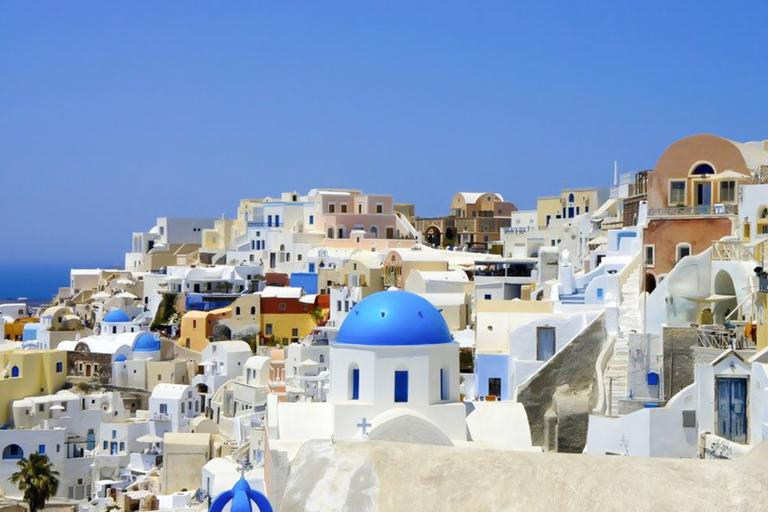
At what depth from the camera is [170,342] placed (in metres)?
46.5

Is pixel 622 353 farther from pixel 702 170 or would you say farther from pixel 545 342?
pixel 702 170

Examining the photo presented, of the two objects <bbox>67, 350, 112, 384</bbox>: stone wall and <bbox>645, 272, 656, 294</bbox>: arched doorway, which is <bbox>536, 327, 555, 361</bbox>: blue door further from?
<bbox>67, 350, 112, 384</bbox>: stone wall

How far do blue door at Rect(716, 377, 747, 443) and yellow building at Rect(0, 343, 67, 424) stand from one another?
94.6 ft

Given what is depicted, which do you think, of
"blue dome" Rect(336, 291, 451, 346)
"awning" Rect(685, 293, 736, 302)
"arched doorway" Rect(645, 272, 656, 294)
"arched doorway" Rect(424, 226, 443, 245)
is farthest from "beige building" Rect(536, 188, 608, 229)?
"blue dome" Rect(336, 291, 451, 346)

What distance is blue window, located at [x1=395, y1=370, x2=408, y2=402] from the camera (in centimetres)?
2059

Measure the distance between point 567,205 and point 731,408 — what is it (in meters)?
35.9

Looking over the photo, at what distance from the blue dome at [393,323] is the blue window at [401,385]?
0.56 meters

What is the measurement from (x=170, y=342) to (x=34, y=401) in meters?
7.04

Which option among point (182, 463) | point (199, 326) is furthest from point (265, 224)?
point (182, 463)

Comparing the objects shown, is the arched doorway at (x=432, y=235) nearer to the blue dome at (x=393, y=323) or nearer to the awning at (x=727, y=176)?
the awning at (x=727, y=176)

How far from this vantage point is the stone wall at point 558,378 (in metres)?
24.2

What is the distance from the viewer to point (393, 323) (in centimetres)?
2070

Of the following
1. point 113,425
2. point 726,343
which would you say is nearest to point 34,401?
point 113,425

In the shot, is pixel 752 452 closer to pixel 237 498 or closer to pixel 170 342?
pixel 237 498
